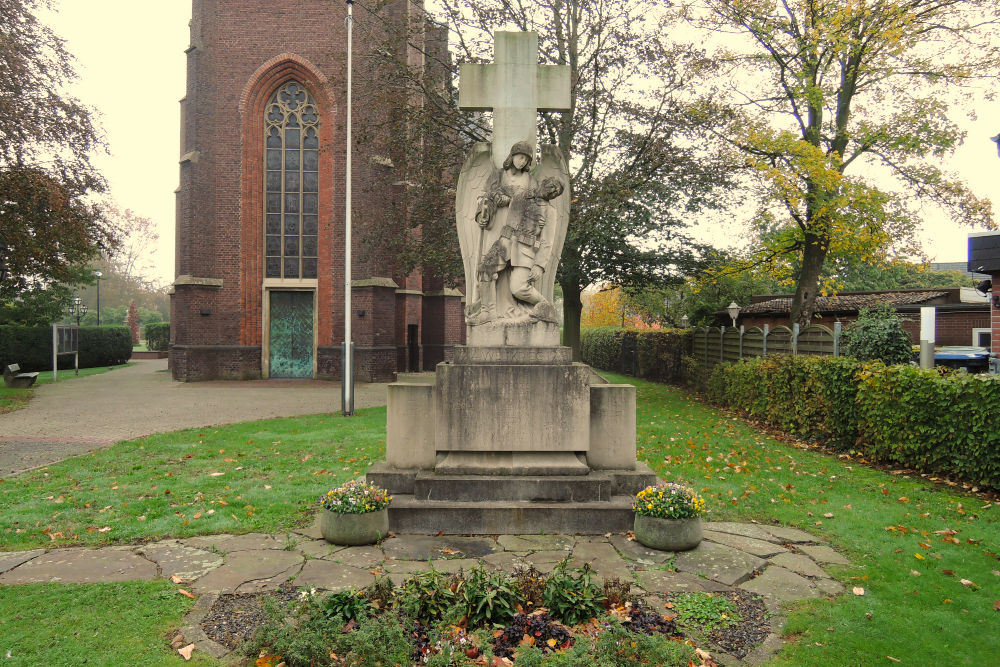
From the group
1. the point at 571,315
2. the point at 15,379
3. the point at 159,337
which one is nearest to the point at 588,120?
the point at 571,315

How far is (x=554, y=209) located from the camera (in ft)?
17.5

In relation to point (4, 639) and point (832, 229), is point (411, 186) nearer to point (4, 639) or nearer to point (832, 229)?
point (832, 229)

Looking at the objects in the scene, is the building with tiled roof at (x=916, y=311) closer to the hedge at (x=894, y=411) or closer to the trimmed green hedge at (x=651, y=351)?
the trimmed green hedge at (x=651, y=351)

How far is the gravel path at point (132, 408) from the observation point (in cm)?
922

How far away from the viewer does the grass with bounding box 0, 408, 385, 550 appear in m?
5.00

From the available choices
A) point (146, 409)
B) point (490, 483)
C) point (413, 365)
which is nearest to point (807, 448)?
point (490, 483)

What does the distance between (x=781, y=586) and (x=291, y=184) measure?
20.6 meters

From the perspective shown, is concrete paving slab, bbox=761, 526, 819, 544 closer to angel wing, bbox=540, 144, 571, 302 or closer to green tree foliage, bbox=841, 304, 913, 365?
angel wing, bbox=540, 144, 571, 302

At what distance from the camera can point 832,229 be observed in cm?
1233

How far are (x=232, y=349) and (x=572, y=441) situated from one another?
18.1 metres

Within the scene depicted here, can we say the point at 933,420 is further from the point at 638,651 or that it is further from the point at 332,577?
the point at 332,577

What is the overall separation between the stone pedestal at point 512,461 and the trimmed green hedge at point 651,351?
15.0 m

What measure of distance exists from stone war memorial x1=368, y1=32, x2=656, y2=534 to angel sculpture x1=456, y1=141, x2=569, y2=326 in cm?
1

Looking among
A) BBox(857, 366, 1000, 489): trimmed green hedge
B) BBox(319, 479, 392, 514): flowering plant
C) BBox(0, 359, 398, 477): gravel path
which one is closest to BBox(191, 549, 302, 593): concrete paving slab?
BBox(319, 479, 392, 514): flowering plant
